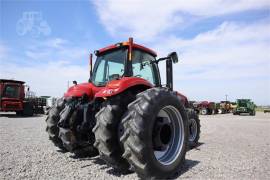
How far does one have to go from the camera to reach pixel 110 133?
4.11 meters

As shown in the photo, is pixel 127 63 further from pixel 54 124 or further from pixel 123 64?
pixel 54 124

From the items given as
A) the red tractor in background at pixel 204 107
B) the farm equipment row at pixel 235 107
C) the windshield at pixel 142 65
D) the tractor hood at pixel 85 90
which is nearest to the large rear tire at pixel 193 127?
the windshield at pixel 142 65

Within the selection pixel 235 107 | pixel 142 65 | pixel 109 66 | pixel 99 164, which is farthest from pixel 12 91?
pixel 235 107

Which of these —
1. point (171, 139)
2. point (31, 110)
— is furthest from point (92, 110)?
point (31, 110)

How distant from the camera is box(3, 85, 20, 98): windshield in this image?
1991 cm

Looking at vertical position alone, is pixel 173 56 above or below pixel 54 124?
above

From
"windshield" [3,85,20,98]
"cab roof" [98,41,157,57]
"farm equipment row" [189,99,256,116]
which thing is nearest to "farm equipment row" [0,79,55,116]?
"windshield" [3,85,20,98]

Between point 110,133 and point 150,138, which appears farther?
point 110,133

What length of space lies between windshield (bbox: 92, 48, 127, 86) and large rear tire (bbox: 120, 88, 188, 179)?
1.23m

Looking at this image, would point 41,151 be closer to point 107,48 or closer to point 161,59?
point 107,48

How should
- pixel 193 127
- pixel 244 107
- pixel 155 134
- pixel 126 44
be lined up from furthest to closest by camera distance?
1. pixel 244 107
2. pixel 193 127
3. pixel 126 44
4. pixel 155 134

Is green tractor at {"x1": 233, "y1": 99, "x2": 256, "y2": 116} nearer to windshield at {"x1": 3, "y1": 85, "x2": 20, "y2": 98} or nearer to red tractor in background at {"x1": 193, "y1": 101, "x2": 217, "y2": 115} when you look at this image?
red tractor in background at {"x1": 193, "y1": 101, "x2": 217, "y2": 115}

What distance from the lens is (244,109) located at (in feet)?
111

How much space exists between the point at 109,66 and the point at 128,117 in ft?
6.89
